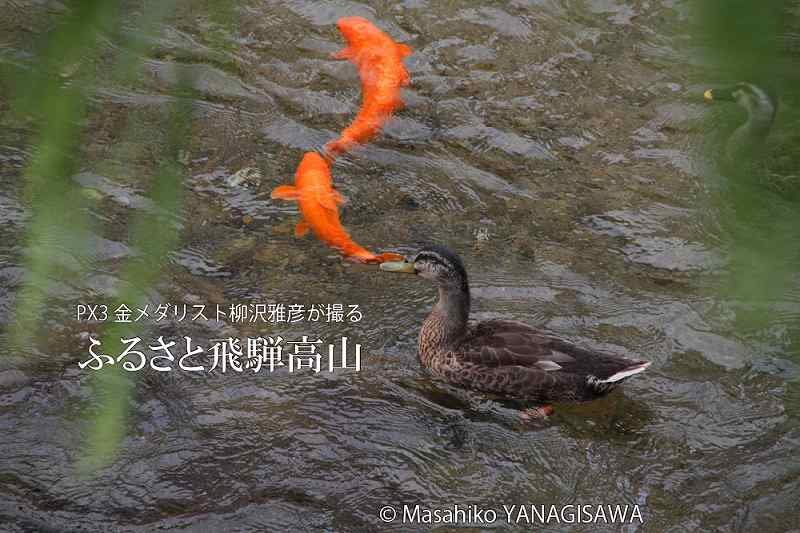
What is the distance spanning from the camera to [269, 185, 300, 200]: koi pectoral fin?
803 cm

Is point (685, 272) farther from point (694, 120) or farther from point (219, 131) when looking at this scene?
point (219, 131)

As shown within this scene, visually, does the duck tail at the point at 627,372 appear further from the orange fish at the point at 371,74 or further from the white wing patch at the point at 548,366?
the orange fish at the point at 371,74

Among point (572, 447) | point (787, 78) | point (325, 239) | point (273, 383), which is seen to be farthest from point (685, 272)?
point (787, 78)

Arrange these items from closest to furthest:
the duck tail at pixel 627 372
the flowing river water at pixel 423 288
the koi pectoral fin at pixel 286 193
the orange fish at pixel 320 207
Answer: the flowing river water at pixel 423 288 → the duck tail at pixel 627 372 → the orange fish at pixel 320 207 → the koi pectoral fin at pixel 286 193

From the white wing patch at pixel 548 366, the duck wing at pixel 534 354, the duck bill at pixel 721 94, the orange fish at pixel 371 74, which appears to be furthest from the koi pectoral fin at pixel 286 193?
the duck bill at pixel 721 94

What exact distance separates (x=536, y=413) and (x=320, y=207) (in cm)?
239

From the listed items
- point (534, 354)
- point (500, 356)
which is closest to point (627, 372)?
point (534, 354)

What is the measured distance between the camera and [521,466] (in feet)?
19.9

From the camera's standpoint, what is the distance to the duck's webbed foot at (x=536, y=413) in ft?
21.5

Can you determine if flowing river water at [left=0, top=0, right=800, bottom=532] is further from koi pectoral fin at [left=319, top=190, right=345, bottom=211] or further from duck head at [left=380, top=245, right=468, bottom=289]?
duck head at [left=380, top=245, right=468, bottom=289]

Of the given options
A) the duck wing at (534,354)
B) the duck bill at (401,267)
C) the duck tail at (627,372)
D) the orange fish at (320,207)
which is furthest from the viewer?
the orange fish at (320,207)

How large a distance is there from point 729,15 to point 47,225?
96 centimetres

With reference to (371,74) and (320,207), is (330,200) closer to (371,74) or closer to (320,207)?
(320,207)

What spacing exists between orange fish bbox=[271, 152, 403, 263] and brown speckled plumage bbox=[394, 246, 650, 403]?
0.72 metres
